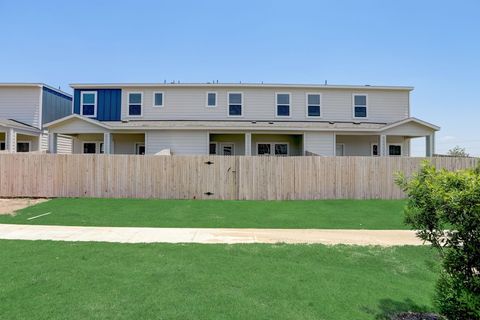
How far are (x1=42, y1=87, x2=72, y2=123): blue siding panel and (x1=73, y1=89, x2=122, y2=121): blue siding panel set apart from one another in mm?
4045

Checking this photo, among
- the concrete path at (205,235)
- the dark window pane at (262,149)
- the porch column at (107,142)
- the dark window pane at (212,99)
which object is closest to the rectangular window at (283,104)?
the dark window pane at (262,149)

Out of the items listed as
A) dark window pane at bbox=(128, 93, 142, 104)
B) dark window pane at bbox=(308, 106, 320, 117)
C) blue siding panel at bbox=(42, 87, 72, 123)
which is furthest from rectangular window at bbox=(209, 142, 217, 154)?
blue siding panel at bbox=(42, 87, 72, 123)

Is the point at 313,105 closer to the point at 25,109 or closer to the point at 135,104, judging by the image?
the point at 135,104

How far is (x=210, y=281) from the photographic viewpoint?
16.7ft

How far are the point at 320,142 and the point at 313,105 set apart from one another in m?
3.28

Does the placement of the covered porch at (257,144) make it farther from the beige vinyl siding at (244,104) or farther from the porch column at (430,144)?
the porch column at (430,144)

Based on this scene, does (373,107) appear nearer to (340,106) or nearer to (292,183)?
(340,106)

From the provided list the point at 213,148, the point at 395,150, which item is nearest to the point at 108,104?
the point at 213,148

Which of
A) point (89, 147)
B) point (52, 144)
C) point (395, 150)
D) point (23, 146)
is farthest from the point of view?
point (23, 146)

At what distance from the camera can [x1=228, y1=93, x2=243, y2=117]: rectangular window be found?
20578mm

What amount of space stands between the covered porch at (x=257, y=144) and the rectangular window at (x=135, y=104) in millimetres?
4817

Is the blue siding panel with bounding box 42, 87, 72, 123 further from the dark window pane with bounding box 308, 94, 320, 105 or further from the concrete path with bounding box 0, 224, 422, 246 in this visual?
the dark window pane with bounding box 308, 94, 320, 105

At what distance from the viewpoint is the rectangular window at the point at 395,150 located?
853 inches

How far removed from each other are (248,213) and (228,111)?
10316 mm
